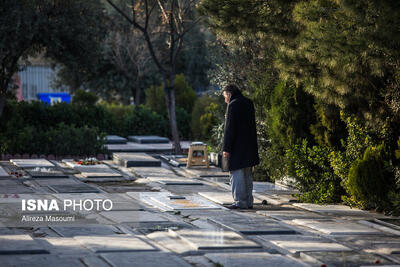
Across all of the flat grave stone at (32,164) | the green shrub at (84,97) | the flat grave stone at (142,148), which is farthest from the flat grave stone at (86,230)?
the green shrub at (84,97)

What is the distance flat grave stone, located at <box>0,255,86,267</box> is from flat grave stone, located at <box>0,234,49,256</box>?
154 mm

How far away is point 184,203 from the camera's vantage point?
35.4ft

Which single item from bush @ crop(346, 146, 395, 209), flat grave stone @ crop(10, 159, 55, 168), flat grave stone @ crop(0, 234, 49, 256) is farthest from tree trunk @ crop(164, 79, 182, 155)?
flat grave stone @ crop(0, 234, 49, 256)

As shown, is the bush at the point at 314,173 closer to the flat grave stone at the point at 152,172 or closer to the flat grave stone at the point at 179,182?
the flat grave stone at the point at 179,182

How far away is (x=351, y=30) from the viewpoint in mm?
8508

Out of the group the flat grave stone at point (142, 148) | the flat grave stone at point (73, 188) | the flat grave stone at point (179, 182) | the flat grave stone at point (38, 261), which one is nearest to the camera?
the flat grave stone at point (38, 261)

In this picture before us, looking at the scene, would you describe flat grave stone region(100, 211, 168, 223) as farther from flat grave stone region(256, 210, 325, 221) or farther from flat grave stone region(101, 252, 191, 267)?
flat grave stone region(101, 252, 191, 267)

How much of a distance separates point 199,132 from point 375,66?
16260mm

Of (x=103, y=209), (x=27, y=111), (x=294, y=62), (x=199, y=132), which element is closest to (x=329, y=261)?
(x=294, y=62)

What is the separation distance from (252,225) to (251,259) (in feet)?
→ 6.42

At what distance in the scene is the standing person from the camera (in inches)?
417

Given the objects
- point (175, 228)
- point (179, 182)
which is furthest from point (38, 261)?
point (179, 182)

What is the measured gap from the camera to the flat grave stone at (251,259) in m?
6.78

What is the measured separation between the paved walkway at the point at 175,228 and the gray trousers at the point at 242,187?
0.23 m
